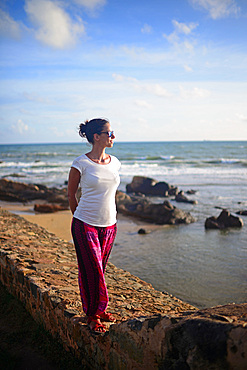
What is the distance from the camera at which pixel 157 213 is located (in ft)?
41.2

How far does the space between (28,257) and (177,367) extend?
3.76 meters

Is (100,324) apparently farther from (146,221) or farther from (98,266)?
(146,221)

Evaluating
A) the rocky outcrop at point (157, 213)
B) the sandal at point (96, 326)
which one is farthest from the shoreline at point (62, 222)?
the sandal at point (96, 326)

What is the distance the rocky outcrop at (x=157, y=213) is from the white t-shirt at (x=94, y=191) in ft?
29.0

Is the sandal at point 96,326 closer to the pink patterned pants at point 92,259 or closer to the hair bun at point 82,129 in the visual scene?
A: the pink patterned pants at point 92,259

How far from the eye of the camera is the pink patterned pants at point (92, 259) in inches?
124

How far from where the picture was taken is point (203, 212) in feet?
45.9

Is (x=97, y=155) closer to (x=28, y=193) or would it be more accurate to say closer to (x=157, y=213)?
(x=157, y=213)

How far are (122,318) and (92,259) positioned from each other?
0.96 m

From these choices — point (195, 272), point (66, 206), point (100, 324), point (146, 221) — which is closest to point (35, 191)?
point (66, 206)

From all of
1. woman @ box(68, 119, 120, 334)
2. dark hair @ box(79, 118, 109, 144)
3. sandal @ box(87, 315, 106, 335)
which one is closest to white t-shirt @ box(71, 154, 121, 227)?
woman @ box(68, 119, 120, 334)

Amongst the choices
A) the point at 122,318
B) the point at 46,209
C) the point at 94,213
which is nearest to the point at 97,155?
the point at 94,213

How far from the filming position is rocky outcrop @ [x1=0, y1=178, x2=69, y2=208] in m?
16.5

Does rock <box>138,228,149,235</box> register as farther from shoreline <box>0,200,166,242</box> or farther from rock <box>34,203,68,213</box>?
rock <box>34,203,68,213</box>
